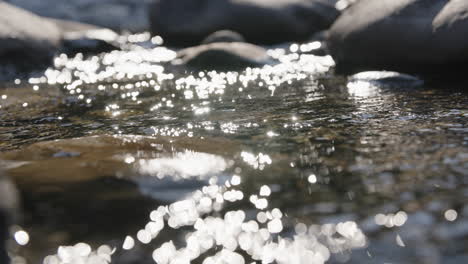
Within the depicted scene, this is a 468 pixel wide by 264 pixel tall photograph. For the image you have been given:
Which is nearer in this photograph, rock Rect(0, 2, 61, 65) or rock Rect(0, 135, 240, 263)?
rock Rect(0, 135, 240, 263)

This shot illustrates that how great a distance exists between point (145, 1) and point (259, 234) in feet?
45.8

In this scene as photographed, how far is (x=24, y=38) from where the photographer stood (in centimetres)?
778

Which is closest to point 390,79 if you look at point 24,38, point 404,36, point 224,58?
point 404,36

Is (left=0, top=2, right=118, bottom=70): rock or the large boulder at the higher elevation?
(left=0, top=2, right=118, bottom=70): rock

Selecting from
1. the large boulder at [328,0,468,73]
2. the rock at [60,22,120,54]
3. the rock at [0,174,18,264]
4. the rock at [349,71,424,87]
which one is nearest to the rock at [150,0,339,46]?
the rock at [60,22,120,54]

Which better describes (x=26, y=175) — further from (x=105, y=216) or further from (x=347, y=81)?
(x=347, y=81)

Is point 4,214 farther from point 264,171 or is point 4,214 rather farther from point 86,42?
point 86,42

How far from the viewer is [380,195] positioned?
1.95 metres

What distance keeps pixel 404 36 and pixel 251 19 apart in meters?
4.76

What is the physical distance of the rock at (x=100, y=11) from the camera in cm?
1302

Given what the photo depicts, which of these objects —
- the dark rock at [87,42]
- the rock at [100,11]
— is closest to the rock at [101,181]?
the dark rock at [87,42]

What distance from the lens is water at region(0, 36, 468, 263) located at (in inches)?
66.1

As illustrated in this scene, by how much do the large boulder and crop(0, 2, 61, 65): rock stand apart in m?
4.82

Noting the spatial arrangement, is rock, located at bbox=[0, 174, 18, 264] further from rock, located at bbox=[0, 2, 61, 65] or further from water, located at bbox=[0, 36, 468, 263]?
rock, located at bbox=[0, 2, 61, 65]
